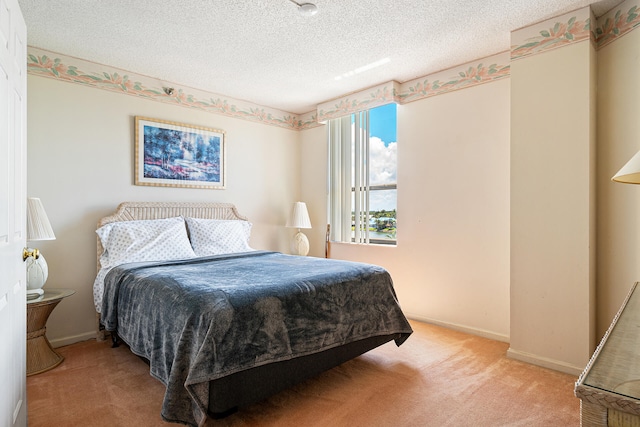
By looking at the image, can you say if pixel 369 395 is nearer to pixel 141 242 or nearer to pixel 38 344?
pixel 141 242

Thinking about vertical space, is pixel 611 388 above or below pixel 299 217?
below

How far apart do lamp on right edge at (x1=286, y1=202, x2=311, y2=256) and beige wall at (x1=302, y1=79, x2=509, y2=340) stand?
94cm

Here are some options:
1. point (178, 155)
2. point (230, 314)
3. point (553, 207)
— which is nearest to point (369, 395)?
point (230, 314)

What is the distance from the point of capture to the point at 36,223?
251 centimetres

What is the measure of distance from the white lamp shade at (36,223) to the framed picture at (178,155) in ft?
3.11

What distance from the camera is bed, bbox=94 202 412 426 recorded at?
1.70m

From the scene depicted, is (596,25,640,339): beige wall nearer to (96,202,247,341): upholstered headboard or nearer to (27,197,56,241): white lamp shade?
(96,202,247,341): upholstered headboard

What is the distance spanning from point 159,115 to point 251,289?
8.29 feet

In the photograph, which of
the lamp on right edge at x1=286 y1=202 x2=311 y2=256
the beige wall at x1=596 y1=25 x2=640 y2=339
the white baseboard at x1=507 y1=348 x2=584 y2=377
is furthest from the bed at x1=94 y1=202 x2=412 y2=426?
the beige wall at x1=596 y1=25 x2=640 y2=339

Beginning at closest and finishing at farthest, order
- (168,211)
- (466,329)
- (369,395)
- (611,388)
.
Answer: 1. (611,388)
2. (369,395)
3. (466,329)
4. (168,211)

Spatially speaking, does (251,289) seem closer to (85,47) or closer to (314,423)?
(314,423)

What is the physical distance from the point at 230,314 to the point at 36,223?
1834mm

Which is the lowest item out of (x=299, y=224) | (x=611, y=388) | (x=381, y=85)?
(x=611, y=388)

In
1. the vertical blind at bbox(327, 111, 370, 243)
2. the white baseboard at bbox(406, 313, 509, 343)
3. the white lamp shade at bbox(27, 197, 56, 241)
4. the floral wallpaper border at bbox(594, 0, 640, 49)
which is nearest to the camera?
the floral wallpaper border at bbox(594, 0, 640, 49)
